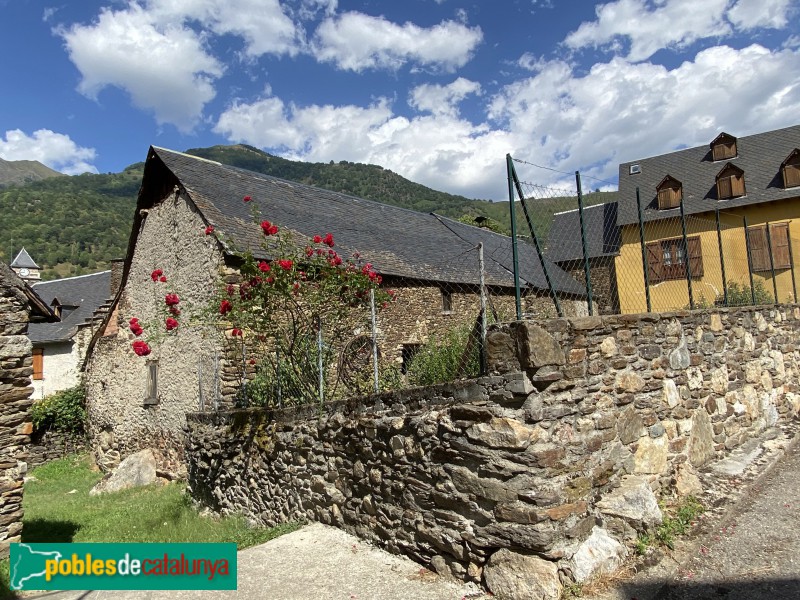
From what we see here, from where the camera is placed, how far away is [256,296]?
7.43 m

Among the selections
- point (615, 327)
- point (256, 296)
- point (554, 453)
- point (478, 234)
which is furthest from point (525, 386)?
point (478, 234)

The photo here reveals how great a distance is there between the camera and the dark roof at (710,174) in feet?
70.0

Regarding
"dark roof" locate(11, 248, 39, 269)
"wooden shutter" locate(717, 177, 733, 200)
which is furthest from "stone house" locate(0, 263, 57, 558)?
"dark roof" locate(11, 248, 39, 269)

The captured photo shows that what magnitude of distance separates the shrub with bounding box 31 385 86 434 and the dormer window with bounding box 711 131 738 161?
89.8 feet

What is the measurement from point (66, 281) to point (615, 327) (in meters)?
31.5

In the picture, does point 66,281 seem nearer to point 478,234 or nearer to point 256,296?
point 478,234

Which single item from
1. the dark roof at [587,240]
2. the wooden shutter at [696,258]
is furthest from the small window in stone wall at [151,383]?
the wooden shutter at [696,258]

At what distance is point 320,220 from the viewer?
48.4ft

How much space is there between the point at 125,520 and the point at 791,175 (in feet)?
81.4

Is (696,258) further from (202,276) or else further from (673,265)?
(202,276)

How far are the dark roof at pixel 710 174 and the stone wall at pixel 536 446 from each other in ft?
52.3

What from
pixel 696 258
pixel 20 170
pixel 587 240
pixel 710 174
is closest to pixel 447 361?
pixel 587 240

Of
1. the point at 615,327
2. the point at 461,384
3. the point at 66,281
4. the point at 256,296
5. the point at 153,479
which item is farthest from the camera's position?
the point at 66,281

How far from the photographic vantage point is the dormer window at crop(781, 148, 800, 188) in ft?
67.5
